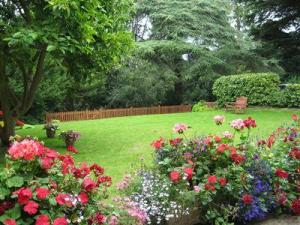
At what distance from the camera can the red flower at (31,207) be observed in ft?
8.23

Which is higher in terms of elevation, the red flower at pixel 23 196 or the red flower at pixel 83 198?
the red flower at pixel 23 196

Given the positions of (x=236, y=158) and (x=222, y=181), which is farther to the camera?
(x=236, y=158)

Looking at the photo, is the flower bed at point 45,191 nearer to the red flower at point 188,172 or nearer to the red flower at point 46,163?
the red flower at point 46,163

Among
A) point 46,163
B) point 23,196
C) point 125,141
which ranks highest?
point 46,163

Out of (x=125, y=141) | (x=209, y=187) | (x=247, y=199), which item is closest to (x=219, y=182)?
(x=209, y=187)

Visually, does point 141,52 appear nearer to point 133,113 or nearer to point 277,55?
point 133,113

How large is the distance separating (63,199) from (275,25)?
798 inches

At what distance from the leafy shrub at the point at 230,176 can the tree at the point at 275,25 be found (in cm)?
1614

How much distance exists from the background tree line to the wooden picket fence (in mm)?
705

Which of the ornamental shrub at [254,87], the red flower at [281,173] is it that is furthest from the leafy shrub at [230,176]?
the ornamental shrub at [254,87]

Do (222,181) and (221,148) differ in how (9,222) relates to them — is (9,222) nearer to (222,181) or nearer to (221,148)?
(222,181)

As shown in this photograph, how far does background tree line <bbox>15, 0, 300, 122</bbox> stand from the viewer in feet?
71.4

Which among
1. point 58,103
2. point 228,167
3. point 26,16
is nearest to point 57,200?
point 228,167

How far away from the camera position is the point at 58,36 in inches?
313
